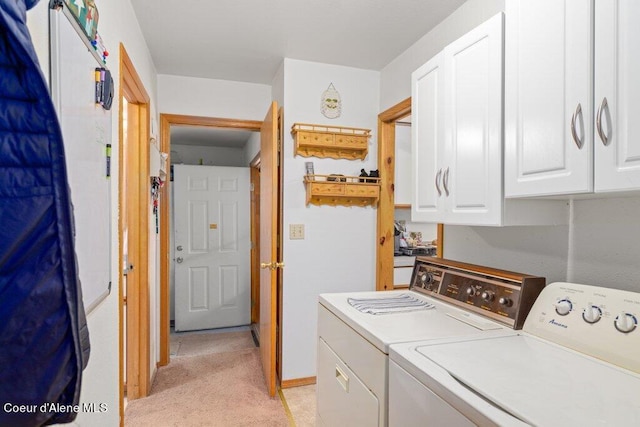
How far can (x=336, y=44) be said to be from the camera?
2.34 m

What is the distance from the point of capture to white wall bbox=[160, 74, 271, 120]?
9.33 ft

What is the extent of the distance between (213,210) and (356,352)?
10.4 feet

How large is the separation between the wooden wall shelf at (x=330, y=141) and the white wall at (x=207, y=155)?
2.44 m

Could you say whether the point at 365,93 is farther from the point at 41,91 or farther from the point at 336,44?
the point at 41,91

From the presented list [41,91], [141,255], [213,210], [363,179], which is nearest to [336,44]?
[363,179]

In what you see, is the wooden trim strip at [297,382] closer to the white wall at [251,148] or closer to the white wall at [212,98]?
the white wall at [212,98]

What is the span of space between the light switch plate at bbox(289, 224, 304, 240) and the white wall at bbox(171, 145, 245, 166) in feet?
8.30

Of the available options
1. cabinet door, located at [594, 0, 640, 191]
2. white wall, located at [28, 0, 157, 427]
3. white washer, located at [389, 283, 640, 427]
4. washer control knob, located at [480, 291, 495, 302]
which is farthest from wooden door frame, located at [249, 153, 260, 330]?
cabinet door, located at [594, 0, 640, 191]

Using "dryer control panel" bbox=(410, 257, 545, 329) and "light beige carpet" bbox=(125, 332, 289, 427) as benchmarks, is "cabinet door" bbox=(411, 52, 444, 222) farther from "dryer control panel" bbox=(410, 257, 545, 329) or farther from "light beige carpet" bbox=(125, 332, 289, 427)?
"light beige carpet" bbox=(125, 332, 289, 427)

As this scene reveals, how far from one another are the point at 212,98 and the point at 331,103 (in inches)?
41.6

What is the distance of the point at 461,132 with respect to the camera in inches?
56.5

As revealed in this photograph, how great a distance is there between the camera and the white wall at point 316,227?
257cm

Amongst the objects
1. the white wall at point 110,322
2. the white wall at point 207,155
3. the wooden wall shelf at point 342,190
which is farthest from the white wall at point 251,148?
the white wall at point 110,322

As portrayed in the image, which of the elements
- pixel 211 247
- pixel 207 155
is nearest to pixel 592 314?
pixel 211 247
